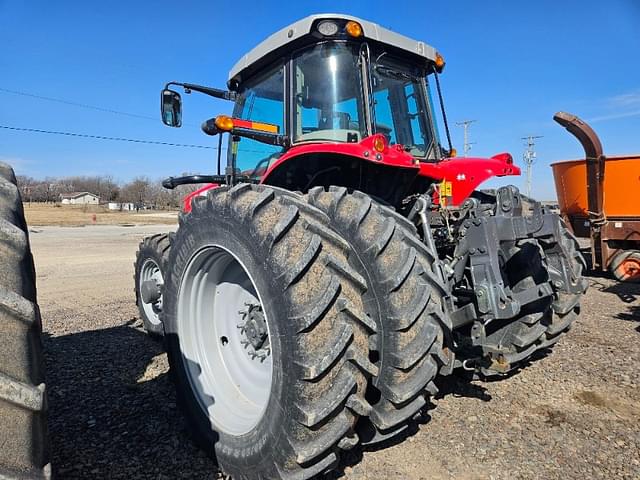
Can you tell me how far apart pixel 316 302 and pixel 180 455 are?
1412 millimetres

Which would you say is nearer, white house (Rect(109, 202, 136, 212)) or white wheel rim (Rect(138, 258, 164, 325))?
white wheel rim (Rect(138, 258, 164, 325))

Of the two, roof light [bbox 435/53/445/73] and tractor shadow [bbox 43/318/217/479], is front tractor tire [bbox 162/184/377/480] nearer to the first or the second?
tractor shadow [bbox 43/318/217/479]

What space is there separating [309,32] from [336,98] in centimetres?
48

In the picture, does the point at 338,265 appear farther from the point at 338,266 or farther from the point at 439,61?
the point at 439,61

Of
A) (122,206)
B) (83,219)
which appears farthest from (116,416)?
(122,206)

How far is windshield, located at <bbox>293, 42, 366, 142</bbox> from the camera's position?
3.16m

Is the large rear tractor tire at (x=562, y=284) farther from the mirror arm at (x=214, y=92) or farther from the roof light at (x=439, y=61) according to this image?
the mirror arm at (x=214, y=92)

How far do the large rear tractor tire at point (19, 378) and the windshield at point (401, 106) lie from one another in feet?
8.43

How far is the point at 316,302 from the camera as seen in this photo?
6.48 ft

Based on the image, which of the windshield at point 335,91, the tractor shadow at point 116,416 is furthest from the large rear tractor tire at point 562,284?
the tractor shadow at point 116,416

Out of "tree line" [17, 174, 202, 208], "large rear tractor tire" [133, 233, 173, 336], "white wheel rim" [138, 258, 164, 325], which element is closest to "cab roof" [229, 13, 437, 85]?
"large rear tractor tire" [133, 233, 173, 336]

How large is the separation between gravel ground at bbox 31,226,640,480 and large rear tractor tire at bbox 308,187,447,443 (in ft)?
1.67

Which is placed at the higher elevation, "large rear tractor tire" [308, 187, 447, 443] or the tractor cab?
the tractor cab

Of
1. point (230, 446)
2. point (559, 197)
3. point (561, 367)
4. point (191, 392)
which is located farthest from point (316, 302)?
point (559, 197)
